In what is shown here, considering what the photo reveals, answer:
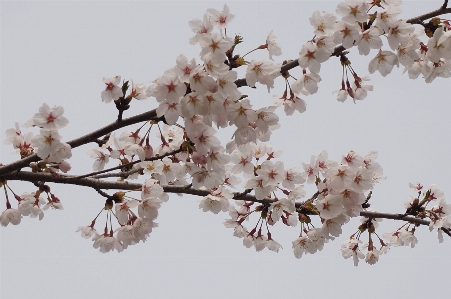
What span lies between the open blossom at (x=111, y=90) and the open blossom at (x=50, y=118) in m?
0.28

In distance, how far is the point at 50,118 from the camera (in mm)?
3094

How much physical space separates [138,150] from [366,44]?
1.69 meters

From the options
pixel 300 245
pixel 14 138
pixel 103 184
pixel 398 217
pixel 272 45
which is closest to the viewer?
pixel 272 45

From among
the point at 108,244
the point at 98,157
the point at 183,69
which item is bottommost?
the point at 108,244

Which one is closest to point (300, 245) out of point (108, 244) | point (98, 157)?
point (108, 244)

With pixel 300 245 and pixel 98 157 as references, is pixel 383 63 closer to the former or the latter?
pixel 300 245

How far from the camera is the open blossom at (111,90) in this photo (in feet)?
10.1

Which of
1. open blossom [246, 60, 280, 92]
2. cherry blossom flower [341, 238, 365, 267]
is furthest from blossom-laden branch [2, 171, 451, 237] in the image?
cherry blossom flower [341, 238, 365, 267]

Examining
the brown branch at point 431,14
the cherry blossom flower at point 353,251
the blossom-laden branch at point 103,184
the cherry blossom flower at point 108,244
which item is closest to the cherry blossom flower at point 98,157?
the blossom-laden branch at point 103,184

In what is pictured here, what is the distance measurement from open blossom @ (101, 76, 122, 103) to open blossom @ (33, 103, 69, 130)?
278 millimetres

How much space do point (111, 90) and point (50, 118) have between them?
16.6 inches

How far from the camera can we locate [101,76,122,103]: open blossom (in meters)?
3.09

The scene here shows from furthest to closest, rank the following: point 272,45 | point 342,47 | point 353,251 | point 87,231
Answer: point 353,251 < point 87,231 < point 272,45 < point 342,47

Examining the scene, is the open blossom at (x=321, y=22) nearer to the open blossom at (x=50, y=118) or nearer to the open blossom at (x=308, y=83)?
the open blossom at (x=308, y=83)
